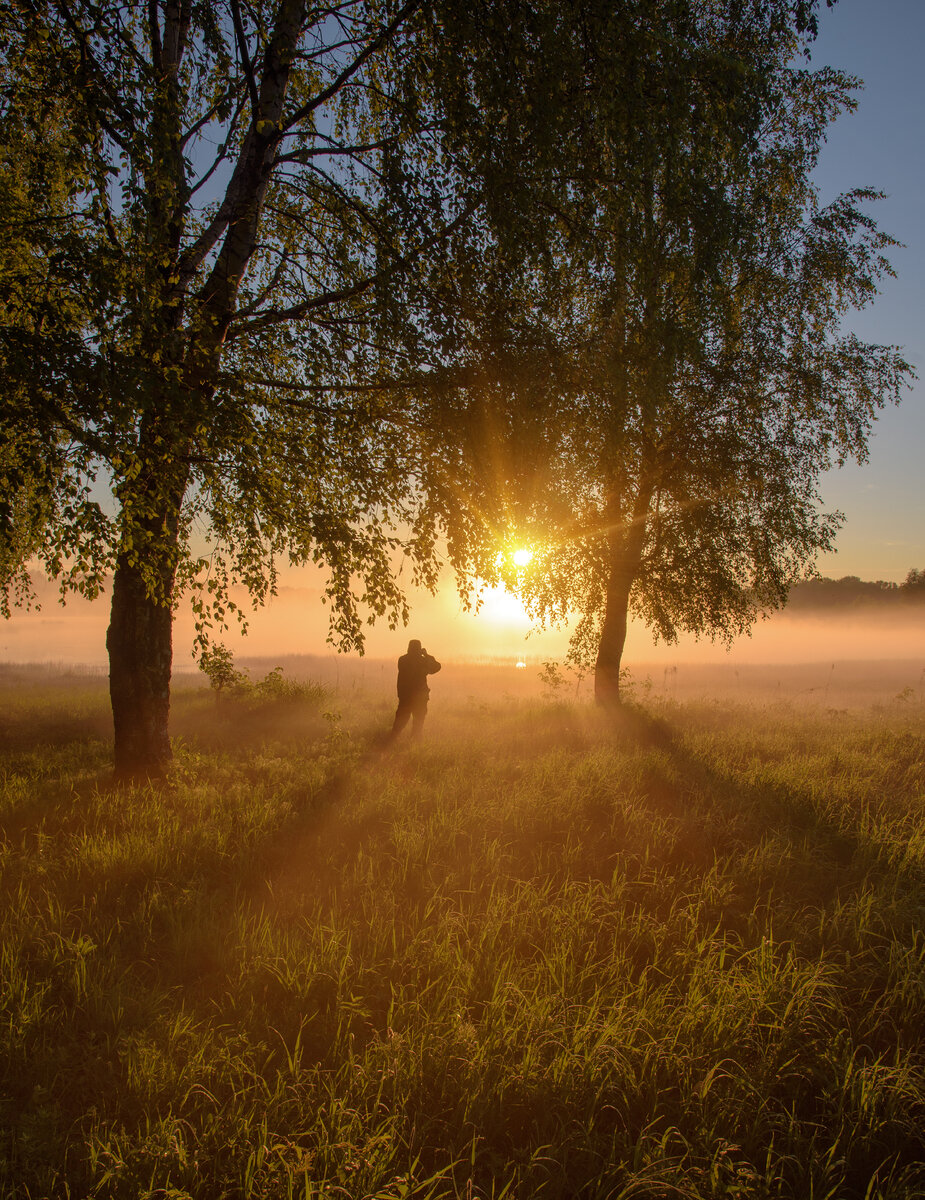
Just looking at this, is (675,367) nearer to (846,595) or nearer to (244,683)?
(244,683)

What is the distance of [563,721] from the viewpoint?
41.2ft

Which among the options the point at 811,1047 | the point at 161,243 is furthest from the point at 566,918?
the point at 161,243

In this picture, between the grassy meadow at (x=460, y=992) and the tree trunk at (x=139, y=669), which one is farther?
the tree trunk at (x=139, y=669)

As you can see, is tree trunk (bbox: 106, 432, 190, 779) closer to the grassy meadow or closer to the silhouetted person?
the grassy meadow

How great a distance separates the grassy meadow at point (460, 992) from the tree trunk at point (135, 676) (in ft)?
1.71

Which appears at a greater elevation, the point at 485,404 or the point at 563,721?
the point at 485,404

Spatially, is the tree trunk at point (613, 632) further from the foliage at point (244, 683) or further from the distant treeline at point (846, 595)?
the distant treeline at point (846, 595)

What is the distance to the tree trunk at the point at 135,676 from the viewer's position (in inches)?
276

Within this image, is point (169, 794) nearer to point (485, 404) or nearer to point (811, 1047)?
point (485, 404)

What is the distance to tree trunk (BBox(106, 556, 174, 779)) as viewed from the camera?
701 cm

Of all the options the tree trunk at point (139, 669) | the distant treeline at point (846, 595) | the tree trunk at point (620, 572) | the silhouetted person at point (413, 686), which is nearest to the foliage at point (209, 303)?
the tree trunk at point (139, 669)

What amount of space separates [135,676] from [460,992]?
18.8 feet

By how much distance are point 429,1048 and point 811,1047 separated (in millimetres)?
2021

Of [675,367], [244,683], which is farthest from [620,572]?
[244,683]
